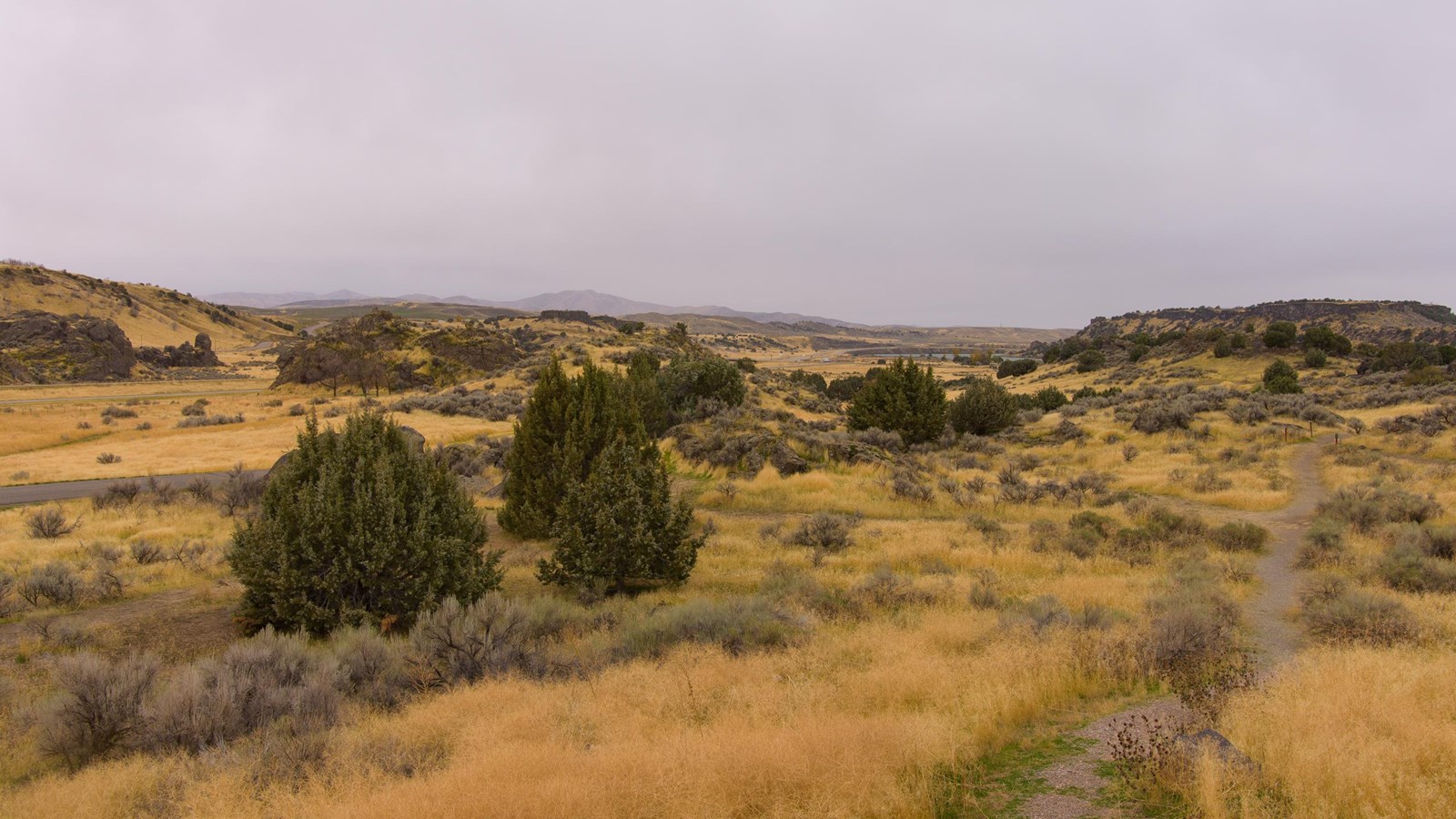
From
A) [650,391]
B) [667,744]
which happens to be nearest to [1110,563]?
[667,744]

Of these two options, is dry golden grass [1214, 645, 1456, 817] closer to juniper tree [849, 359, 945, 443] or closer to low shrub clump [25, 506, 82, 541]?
low shrub clump [25, 506, 82, 541]

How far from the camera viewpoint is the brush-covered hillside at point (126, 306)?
86.6m

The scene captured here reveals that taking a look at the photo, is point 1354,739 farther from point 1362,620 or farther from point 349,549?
point 349,549

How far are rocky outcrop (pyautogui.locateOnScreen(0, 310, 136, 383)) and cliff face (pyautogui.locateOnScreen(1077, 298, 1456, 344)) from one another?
371ft

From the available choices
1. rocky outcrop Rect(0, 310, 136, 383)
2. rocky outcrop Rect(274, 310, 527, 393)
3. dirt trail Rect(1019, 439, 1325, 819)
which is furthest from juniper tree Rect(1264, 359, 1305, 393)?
rocky outcrop Rect(0, 310, 136, 383)

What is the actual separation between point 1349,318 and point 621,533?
359 feet

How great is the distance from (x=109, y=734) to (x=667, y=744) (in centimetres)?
515

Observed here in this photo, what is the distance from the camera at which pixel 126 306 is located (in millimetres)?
99500

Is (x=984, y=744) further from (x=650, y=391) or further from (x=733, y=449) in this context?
(x=650, y=391)

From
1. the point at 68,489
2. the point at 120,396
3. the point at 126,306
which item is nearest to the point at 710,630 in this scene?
the point at 68,489

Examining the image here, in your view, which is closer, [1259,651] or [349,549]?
[1259,651]

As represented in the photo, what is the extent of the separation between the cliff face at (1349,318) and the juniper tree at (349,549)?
8088 centimetres

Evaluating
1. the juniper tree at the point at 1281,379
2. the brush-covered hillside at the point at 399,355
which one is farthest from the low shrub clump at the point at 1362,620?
the brush-covered hillside at the point at 399,355

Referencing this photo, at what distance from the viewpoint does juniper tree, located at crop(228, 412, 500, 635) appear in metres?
9.13
